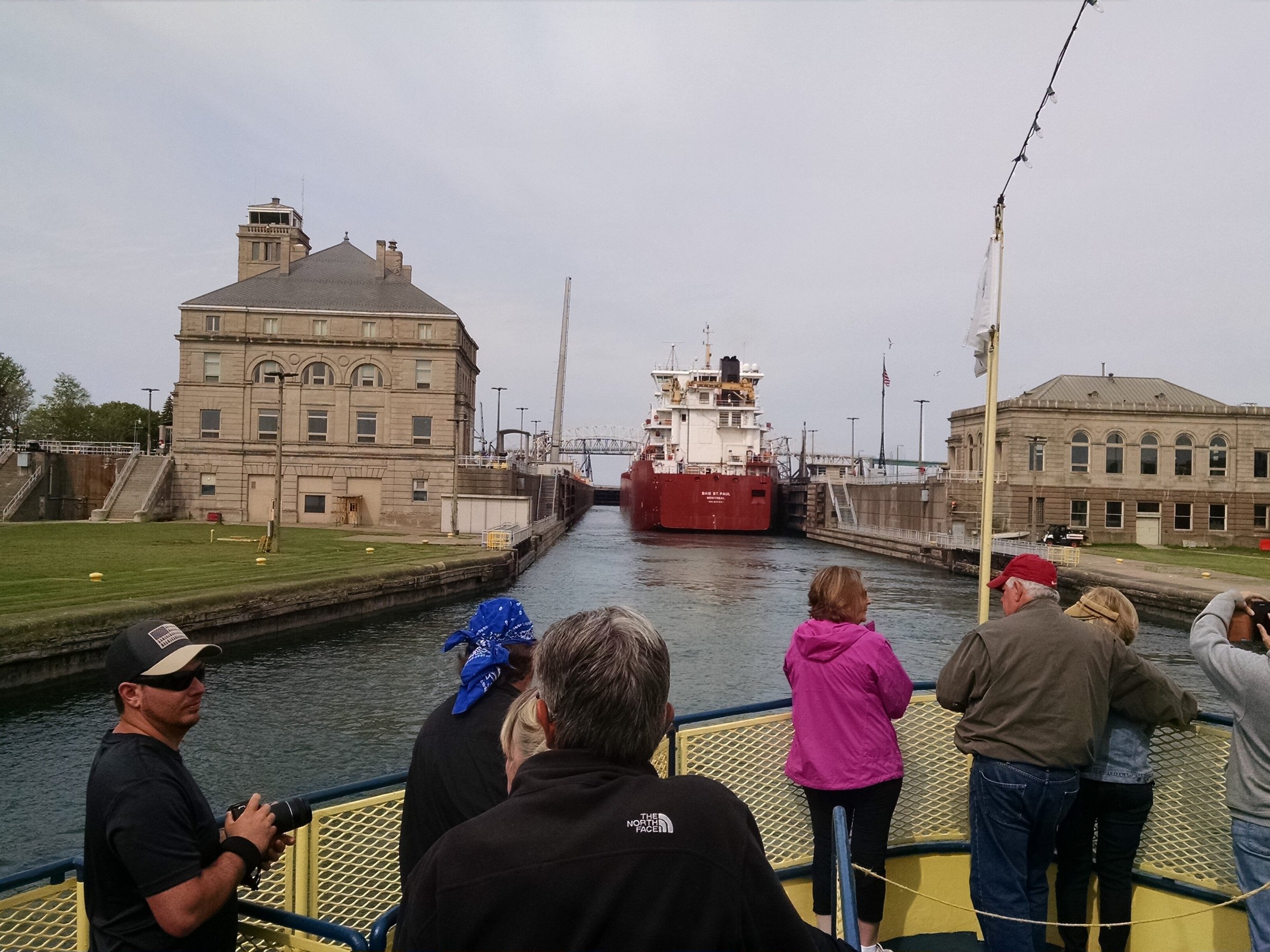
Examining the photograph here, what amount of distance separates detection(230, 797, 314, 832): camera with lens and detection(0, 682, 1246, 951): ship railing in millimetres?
478

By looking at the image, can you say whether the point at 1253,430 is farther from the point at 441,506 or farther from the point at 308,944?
the point at 308,944

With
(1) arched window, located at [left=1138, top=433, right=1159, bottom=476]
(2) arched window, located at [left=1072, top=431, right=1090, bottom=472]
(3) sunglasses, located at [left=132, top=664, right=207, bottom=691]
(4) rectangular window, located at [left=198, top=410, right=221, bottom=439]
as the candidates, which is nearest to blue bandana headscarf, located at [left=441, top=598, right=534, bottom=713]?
(3) sunglasses, located at [left=132, top=664, right=207, bottom=691]

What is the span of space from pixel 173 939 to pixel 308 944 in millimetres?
375

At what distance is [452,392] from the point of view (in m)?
44.5

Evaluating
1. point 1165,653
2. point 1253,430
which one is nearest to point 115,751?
point 1165,653

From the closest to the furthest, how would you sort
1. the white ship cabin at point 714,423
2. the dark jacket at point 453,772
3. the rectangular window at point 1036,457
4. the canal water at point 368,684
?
1. the dark jacket at point 453,772
2. the canal water at point 368,684
3. the rectangular window at point 1036,457
4. the white ship cabin at point 714,423

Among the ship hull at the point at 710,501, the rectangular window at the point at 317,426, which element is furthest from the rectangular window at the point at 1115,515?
the rectangular window at the point at 317,426

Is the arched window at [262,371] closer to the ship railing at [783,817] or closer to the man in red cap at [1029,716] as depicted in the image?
the ship railing at [783,817]

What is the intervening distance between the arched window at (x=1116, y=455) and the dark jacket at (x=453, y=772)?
48.4 metres

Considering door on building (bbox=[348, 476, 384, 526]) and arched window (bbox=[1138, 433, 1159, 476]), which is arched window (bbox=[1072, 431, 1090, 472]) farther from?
door on building (bbox=[348, 476, 384, 526])

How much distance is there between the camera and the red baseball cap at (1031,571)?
13.2 feet

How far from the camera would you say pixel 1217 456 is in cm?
4534

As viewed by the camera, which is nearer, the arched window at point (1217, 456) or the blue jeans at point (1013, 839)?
the blue jeans at point (1013, 839)

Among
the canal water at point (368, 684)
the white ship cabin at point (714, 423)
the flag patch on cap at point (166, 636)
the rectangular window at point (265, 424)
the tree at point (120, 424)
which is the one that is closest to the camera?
the flag patch on cap at point (166, 636)
